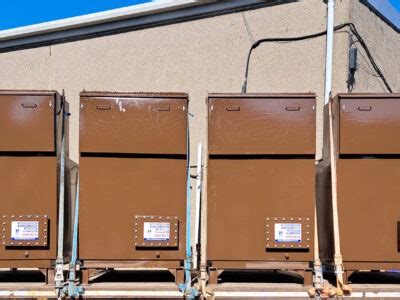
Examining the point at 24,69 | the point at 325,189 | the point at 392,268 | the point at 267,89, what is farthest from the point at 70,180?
the point at 24,69

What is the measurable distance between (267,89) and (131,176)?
2962mm

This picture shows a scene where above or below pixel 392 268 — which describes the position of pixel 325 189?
above

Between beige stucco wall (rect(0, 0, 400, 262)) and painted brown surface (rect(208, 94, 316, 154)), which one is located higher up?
beige stucco wall (rect(0, 0, 400, 262))

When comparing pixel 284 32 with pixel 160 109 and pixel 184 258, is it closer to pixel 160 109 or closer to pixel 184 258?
pixel 160 109

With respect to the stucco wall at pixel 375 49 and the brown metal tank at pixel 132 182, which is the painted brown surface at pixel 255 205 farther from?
the stucco wall at pixel 375 49

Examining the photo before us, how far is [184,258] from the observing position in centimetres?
354

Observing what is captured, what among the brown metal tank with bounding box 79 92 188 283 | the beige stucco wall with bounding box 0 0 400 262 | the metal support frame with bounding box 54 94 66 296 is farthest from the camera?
the beige stucco wall with bounding box 0 0 400 262

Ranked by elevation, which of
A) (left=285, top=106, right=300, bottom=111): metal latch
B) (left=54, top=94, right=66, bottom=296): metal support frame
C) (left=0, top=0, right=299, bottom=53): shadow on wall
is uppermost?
(left=0, top=0, right=299, bottom=53): shadow on wall

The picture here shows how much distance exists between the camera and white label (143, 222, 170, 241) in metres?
3.50

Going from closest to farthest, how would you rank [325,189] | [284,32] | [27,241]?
[27,241] < [325,189] < [284,32]

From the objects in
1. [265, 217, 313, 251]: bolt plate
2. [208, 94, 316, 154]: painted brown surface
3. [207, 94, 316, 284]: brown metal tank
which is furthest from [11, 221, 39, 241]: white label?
[265, 217, 313, 251]: bolt plate

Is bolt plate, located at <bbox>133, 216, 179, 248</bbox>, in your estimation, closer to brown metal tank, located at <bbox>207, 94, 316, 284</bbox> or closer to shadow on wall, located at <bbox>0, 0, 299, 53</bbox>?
brown metal tank, located at <bbox>207, 94, 316, 284</bbox>

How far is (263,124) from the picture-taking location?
140 inches

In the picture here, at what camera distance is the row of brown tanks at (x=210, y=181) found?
352cm
